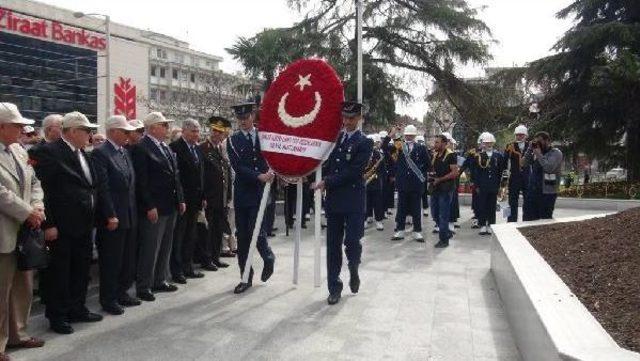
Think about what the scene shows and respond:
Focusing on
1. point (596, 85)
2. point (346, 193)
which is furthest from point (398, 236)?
point (596, 85)

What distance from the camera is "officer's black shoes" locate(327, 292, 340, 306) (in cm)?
560

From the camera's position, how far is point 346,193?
5.78 m

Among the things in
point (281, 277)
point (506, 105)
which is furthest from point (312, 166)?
point (506, 105)

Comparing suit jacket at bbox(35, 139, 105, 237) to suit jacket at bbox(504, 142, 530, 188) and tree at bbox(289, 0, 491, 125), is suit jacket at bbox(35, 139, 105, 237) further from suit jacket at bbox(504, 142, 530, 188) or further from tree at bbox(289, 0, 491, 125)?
tree at bbox(289, 0, 491, 125)

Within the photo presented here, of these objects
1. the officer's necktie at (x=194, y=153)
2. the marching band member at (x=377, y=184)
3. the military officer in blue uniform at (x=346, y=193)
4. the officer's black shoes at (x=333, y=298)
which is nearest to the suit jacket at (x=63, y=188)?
the officer's necktie at (x=194, y=153)

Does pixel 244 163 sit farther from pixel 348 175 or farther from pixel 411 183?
pixel 411 183

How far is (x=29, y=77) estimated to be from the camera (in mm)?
46188

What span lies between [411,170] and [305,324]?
532 cm

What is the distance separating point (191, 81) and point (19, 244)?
89.0 meters

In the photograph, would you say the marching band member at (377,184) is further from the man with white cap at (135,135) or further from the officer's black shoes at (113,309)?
the officer's black shoes at (113,309)

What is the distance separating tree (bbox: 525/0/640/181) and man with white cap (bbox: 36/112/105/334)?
17.3 meters

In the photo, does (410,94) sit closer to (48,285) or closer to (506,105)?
(506,105)

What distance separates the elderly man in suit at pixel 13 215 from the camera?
4004 millimetres

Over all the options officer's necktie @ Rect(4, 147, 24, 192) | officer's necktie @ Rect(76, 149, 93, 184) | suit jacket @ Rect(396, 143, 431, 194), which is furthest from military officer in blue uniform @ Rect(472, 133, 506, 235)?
officer's necktie @ Rect(4, 147, 24, 192)
